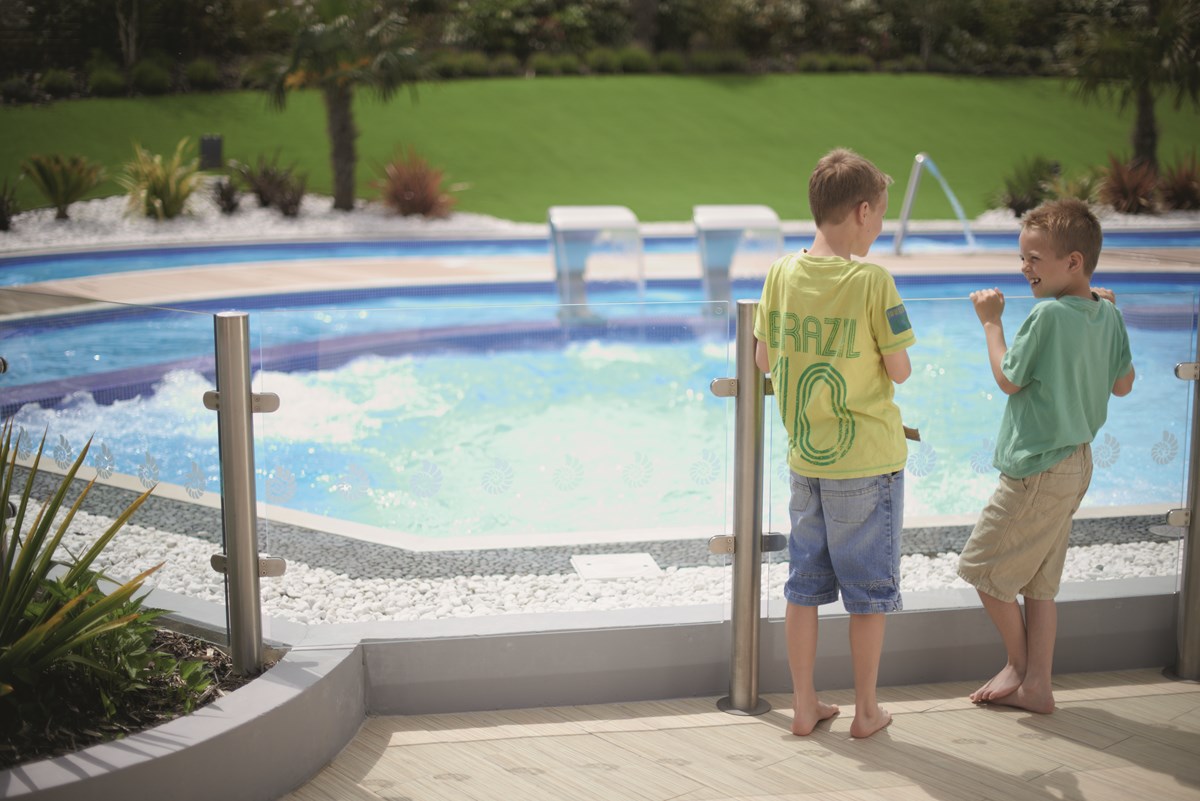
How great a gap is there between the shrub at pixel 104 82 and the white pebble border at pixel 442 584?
1635 cm

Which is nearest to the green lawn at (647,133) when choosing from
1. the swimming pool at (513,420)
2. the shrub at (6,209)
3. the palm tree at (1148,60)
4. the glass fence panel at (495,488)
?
the shrub at (6,209)

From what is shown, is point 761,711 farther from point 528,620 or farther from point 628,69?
point 628,69

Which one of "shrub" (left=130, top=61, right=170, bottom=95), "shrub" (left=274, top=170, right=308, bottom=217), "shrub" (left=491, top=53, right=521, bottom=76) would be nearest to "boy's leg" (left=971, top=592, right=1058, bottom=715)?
"shrub" (left=274, top=170, right=308, bottom=217)

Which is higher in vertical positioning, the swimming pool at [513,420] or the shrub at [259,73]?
the shrub at [259,73]

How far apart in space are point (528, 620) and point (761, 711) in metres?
0.59

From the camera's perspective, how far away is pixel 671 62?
65.0ft

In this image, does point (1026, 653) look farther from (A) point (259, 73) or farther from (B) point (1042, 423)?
(A) point (259, 73)

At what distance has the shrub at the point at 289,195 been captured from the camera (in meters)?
13.5

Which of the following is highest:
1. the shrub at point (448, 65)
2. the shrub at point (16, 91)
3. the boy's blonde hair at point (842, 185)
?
the shrub at point (448, 65)

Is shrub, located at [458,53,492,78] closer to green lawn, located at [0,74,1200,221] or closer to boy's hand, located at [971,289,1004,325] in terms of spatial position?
green lawn, located at [0,74,1200,221]

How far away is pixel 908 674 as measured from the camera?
290 cm

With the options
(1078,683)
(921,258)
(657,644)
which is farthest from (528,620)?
(921,258)

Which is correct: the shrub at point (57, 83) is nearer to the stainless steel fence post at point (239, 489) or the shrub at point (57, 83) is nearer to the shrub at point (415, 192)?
the shrub at point (415, 192)

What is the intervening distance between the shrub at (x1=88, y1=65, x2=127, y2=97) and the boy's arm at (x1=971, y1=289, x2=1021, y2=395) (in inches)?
678
